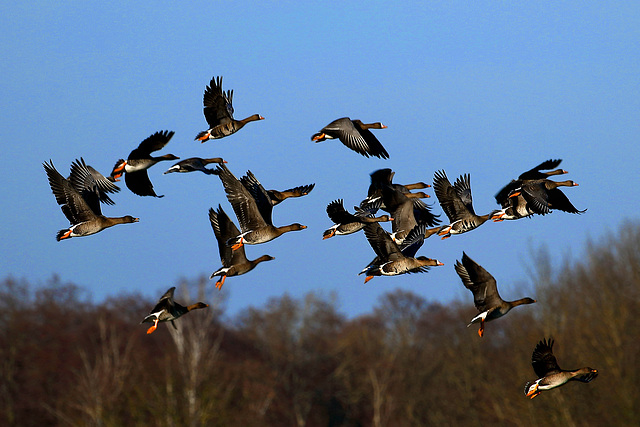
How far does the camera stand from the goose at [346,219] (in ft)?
49.7

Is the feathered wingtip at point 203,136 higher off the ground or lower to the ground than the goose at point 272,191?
higher

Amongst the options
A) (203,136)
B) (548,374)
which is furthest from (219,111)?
(548,374)

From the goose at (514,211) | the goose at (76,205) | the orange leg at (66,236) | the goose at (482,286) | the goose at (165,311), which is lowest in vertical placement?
the goose at (482,286)

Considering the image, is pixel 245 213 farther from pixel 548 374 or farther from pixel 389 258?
pixel 548 374

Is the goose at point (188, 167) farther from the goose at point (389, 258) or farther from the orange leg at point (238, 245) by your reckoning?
the goose at point (389, 258)

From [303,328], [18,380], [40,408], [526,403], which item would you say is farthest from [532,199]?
[303,328]

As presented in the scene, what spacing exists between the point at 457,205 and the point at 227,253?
4343 millimetres

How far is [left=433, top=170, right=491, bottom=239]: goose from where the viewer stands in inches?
599

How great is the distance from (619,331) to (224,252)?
28833 millimetres

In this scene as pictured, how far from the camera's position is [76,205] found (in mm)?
13852

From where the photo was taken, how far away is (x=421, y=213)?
724 inches

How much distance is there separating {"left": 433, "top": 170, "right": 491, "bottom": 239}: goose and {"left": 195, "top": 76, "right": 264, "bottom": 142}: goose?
157 inches

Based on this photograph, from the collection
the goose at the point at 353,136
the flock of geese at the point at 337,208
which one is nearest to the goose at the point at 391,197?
the flock of geese at the point at 337,208

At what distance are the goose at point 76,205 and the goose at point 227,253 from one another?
6.62 feet
